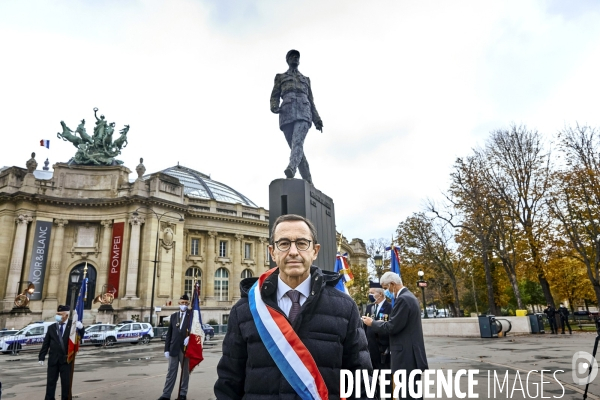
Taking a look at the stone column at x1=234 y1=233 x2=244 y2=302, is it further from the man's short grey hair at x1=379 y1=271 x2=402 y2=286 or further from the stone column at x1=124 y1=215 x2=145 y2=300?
the man's short grey hair at x1=379 y1=271 x2=402 y2=286

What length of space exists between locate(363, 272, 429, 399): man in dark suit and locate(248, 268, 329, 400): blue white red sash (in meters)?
3.23

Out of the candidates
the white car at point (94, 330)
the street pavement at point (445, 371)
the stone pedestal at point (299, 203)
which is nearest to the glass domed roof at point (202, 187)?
the white car at point (94, 330)

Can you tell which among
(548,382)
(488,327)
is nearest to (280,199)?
(548,382)

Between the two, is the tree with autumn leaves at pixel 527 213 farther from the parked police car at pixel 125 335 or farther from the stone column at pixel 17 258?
the stone column at pixel 17 258

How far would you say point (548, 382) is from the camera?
8.13 metres

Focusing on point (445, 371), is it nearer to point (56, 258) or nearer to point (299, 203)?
point (299, 203)

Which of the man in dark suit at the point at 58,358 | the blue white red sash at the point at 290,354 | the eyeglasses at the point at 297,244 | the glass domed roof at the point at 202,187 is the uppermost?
the glass domed roof at the point at 202,187

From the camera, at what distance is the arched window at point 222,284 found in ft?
174

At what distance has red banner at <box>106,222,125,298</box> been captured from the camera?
139 ft

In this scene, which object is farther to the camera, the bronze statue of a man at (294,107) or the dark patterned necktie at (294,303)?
the bronze statue of a man at (294,107)

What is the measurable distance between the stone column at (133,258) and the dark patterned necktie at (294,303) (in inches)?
1723

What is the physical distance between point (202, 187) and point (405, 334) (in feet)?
211

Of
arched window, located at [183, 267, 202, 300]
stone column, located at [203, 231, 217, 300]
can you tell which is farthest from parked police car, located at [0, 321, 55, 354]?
stone column, located at [203, 231, 217, 300]

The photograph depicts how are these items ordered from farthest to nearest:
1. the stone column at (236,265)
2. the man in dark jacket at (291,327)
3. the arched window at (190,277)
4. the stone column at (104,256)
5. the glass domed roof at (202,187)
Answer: the glass domed roof at (202,187) → the stone column at (236,265) → the arched window at (190,277) → the stone column at (104,256) → the man in dark jacket at (291,327)
